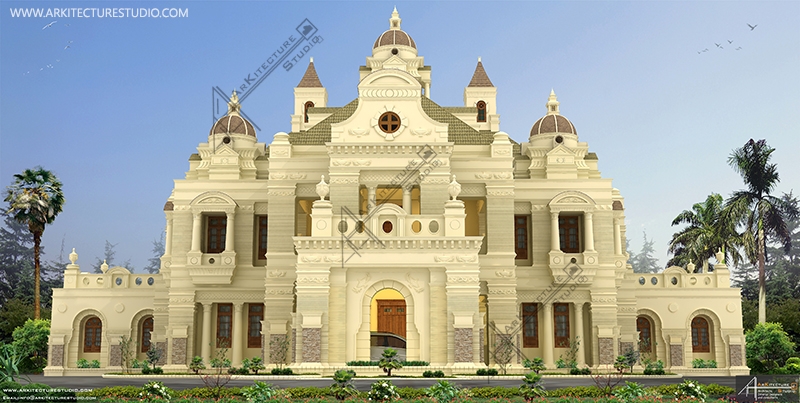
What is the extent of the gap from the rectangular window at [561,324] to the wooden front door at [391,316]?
31.3 feet

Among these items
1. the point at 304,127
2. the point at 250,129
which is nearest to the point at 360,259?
the point at 250,129

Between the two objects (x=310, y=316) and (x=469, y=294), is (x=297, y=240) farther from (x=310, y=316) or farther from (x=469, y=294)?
(x=469, y=294)

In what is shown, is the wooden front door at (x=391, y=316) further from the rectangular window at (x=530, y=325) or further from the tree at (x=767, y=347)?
the tree at (x=767, y=347)

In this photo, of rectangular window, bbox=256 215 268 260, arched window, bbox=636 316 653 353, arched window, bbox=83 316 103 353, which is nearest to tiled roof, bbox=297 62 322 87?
rectangular window, bbox=256 215 268 260

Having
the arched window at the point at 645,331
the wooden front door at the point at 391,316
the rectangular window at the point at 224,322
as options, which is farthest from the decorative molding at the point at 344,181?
the arched window at the point at 645,331

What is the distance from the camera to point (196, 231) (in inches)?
1773

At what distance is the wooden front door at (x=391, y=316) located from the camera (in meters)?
39.9

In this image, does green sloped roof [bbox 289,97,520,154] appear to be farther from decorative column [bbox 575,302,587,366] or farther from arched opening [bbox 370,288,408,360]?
decorative column [bbox 575,302,587,366]

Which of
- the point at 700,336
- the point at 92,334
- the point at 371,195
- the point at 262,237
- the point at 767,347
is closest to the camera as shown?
the point at 371,195

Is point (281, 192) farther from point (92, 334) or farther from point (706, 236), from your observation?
point (706, 236)

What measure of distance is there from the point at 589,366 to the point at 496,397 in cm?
2099

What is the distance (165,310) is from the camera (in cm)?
4675

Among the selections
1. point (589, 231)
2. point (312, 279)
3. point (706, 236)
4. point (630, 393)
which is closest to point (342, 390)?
point (630, 393)

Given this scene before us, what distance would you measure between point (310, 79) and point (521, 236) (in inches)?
808
